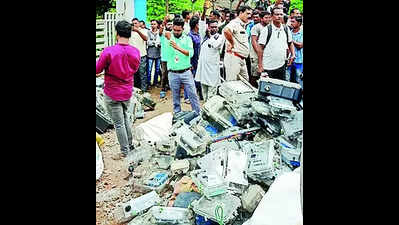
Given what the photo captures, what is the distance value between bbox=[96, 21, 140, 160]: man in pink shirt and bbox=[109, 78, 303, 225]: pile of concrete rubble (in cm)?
47

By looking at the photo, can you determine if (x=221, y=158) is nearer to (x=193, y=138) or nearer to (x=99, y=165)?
(x=193, y=138)

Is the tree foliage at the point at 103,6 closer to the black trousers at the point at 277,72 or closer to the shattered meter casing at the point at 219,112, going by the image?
the black trousers at the point at 277,72

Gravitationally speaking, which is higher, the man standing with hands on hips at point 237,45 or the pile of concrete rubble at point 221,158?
the man standing with hands on hips at point 237,45

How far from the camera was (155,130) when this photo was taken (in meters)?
6.26

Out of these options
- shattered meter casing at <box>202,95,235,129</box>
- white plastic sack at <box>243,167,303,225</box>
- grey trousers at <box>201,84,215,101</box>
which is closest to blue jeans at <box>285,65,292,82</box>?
grey trousers at <box>201,84,215,101</box>

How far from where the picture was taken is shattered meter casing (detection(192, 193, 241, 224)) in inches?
159

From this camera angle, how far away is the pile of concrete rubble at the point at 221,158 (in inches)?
166

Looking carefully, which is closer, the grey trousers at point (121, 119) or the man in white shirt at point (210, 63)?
the grey trousers at point (121, 119)

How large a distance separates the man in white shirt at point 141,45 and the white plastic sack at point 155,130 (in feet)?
10.4

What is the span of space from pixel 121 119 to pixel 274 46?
8.82 ft

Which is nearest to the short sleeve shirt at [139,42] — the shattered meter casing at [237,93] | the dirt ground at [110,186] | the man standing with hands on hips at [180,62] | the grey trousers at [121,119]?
the man standing with hands on hips at [180,62]
